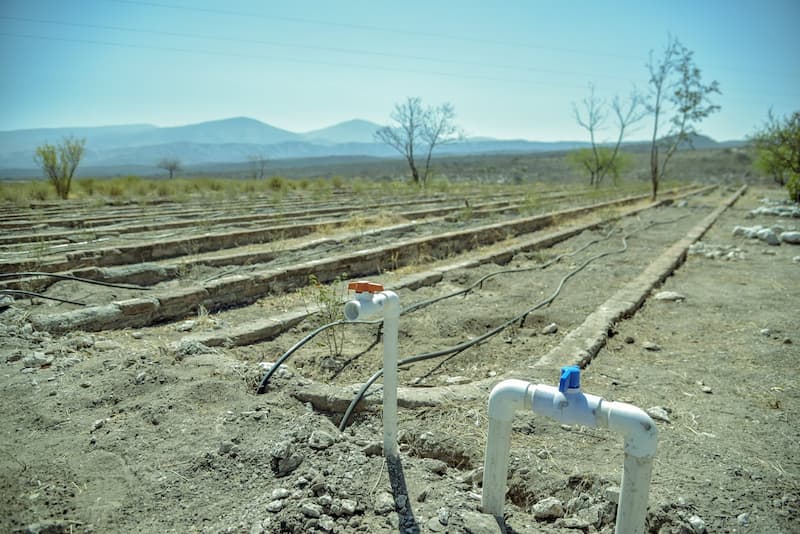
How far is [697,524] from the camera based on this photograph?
79.2 inches

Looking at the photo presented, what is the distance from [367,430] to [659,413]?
1728mm

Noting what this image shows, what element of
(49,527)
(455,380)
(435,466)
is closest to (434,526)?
(435,466)

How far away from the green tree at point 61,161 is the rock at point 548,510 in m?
20.0

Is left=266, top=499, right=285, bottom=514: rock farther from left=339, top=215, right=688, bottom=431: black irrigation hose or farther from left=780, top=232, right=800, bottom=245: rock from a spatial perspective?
left=780, top=232, right=800, bottom=245: rock

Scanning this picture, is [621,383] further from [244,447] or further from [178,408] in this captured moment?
[178,408]

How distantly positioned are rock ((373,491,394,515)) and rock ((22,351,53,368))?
2.69 meters

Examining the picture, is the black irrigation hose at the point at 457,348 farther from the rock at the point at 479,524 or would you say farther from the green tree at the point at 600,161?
the green tree at the point at 600,161

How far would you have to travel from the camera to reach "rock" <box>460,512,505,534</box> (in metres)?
1.97

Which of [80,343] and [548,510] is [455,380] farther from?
[80,343]

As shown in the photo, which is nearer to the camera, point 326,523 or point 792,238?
point 326,523

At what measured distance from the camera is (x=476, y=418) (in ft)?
9.45

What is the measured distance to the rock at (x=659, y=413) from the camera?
2934 mm

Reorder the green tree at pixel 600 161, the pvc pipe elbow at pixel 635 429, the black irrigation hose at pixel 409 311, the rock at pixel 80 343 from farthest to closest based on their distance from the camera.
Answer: the green tree at pixel 600 161 → the rock at pixel 80 343 → the black irrigation hose at pixel 409 311 → the pvc pipe elbow at pixel 635 429

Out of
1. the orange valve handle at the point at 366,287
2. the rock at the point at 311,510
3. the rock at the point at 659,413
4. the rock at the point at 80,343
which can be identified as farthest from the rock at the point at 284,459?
the rock at the point at 80,343
